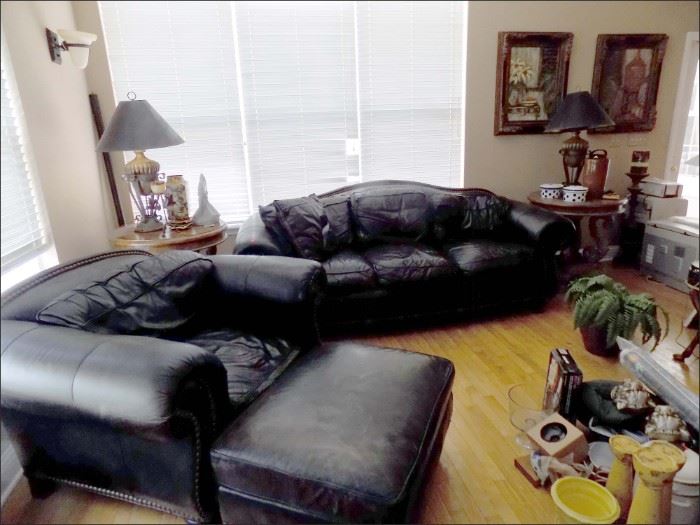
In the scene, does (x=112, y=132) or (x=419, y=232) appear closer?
(x=112, y=132)

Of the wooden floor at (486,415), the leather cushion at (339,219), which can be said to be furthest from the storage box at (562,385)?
the leather cushion at (339,219)

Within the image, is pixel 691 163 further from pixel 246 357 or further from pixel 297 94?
pixel 297 94

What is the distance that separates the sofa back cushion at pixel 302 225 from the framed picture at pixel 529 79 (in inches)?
49.8

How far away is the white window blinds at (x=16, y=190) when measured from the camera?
51cm

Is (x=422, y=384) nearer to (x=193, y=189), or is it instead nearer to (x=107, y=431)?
(x=107, y=431)

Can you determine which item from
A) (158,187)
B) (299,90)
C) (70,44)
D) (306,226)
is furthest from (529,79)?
(70,44)

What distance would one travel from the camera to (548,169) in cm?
272

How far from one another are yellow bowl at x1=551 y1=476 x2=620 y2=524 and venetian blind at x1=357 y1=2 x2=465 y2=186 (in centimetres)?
227

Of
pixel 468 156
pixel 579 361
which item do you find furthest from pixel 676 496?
pixel 468 156

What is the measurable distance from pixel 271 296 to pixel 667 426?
1098 mm

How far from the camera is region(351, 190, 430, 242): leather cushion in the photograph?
243cm

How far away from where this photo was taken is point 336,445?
0.89 meters

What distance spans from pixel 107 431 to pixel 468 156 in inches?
96.6

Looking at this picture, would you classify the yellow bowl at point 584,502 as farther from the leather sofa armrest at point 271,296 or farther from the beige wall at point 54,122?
the leather sofa armrest at point 271,296
